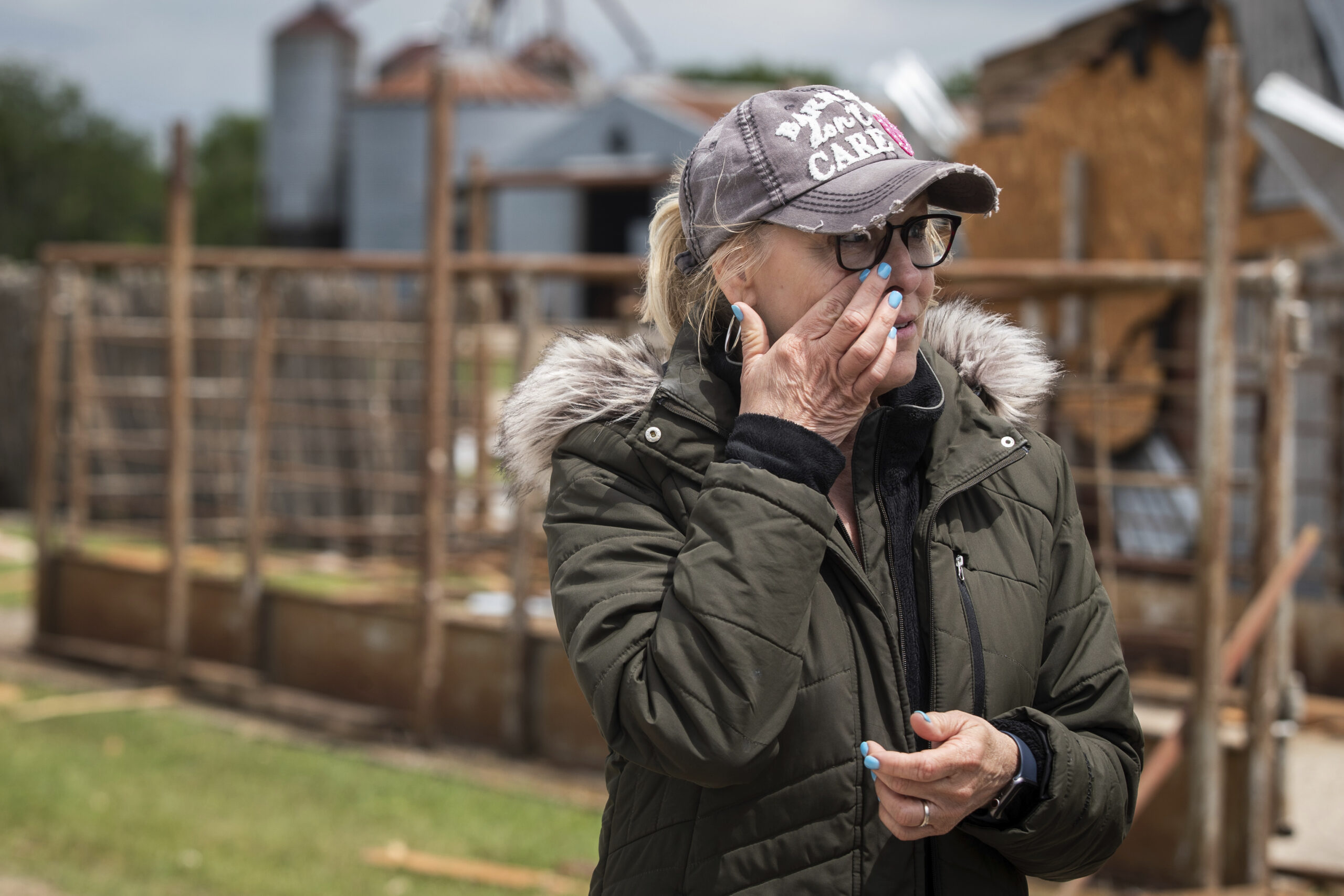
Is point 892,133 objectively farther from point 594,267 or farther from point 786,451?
point 594,267

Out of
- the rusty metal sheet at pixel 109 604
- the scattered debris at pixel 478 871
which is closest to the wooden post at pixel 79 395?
the rusty metal sheet at pixel 109 604

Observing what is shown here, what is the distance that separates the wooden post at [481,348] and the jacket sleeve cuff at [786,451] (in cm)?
509

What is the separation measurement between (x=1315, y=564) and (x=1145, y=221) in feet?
9.17

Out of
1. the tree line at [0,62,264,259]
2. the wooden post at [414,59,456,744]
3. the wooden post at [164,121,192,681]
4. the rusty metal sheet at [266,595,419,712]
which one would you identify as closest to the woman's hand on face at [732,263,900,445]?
the wooden post at [414,59,456,744]

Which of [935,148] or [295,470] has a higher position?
[935,148]

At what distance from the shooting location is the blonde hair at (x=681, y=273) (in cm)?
172

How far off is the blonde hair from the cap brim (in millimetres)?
57

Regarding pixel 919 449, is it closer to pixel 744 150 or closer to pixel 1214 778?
pixel 744 150

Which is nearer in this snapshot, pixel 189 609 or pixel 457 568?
pixel 189 609

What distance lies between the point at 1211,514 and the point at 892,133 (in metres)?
3.44

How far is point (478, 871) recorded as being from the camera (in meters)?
4.96

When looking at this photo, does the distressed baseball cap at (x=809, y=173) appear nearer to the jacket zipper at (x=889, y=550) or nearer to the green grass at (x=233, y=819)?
the jacket zipper at (x=889, y=550)

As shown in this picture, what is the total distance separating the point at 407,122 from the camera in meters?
31.6

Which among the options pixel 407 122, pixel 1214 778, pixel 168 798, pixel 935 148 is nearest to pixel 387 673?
pixel 168 798
